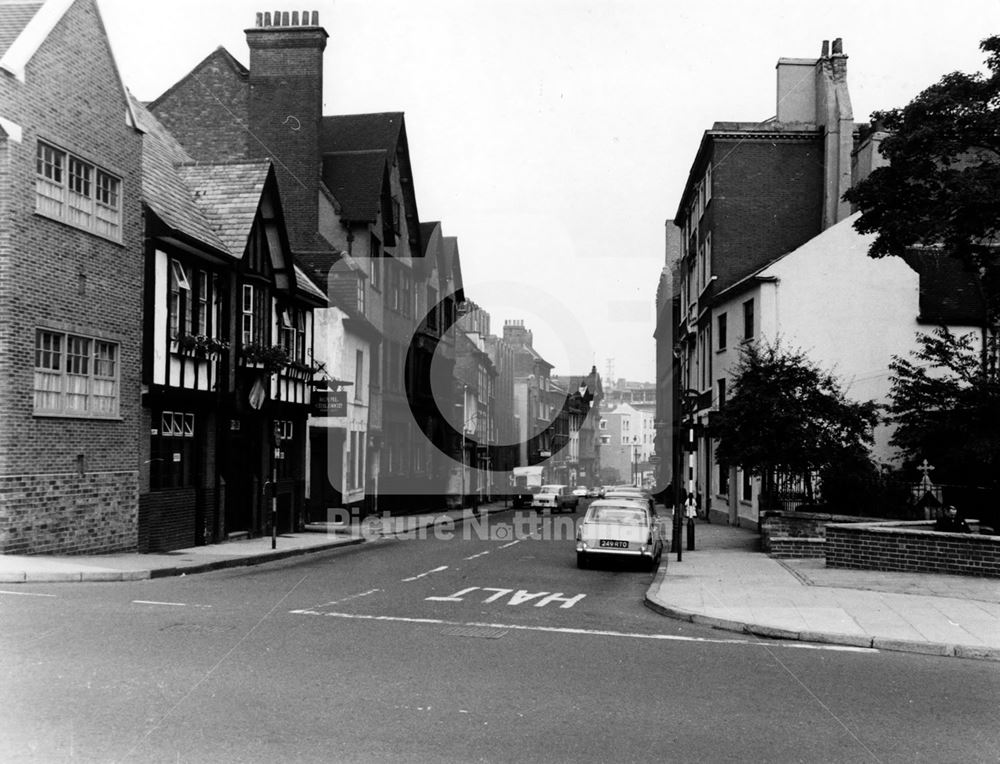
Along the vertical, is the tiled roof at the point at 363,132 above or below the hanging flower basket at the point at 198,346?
above

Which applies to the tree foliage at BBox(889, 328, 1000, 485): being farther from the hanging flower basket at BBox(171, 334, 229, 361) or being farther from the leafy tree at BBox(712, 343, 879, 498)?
the hanging flower basket at BBox(171, 334, 229, 361)

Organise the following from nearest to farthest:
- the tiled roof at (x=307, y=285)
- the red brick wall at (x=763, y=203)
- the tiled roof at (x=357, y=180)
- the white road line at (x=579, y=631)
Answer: the white road line at (x=579, y=631) → the tiled roof at (x=307, y=285) → the tiled roof at (x=357, y=180) → the red brick wall at (x=763, y=203)

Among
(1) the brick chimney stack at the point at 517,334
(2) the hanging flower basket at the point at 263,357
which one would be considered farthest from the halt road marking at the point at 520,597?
(1) the brick chimney stack at the point at 517,334

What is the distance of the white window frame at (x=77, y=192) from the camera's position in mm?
18203

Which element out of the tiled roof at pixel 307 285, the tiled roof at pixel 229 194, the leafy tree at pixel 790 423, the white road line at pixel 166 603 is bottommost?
the white road line at pixel 166 603

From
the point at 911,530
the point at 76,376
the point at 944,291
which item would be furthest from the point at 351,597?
the point at 944,291

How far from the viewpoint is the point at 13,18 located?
61.1 feet

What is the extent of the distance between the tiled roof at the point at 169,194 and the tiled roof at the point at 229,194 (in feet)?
0.71

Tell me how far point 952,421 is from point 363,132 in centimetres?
2985

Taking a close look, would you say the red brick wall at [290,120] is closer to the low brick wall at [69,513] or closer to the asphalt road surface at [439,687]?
the low brick wall at [69,513]

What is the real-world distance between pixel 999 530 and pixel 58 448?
19.1 m

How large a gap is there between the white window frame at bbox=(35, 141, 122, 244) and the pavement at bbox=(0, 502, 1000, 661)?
21.1ft

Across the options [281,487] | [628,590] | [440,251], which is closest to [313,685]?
[628,590]

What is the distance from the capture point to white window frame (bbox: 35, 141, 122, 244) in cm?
1820
